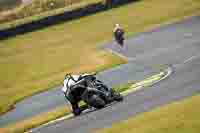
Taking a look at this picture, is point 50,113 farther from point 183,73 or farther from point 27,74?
point 27,74

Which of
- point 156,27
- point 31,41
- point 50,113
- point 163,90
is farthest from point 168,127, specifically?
point 31,41

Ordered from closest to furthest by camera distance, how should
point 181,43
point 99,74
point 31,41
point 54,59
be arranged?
point 99,74
point 181,43
point 54,59
point 31,41

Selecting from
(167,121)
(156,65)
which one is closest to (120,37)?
(156,65)

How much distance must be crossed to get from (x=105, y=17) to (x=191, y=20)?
9469 millimetres

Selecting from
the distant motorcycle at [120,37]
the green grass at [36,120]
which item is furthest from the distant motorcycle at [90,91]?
the distant motorcycle at [120,37]

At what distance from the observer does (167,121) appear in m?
16.8

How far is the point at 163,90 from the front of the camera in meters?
23.5

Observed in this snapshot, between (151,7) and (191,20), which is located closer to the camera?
(191,20)

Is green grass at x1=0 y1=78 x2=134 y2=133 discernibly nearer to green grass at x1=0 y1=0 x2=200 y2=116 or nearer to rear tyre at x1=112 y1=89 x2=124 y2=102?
rear tyre at x1=112 y1=89 x2=124 y2=102

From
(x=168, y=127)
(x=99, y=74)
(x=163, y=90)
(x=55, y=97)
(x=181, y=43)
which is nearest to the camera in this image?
(x=168, y=127)

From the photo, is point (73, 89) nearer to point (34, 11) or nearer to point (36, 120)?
point (36, 120)

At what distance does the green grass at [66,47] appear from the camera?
32.8 metres

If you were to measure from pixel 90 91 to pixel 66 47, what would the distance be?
18.6 meters

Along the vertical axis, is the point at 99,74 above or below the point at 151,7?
below
